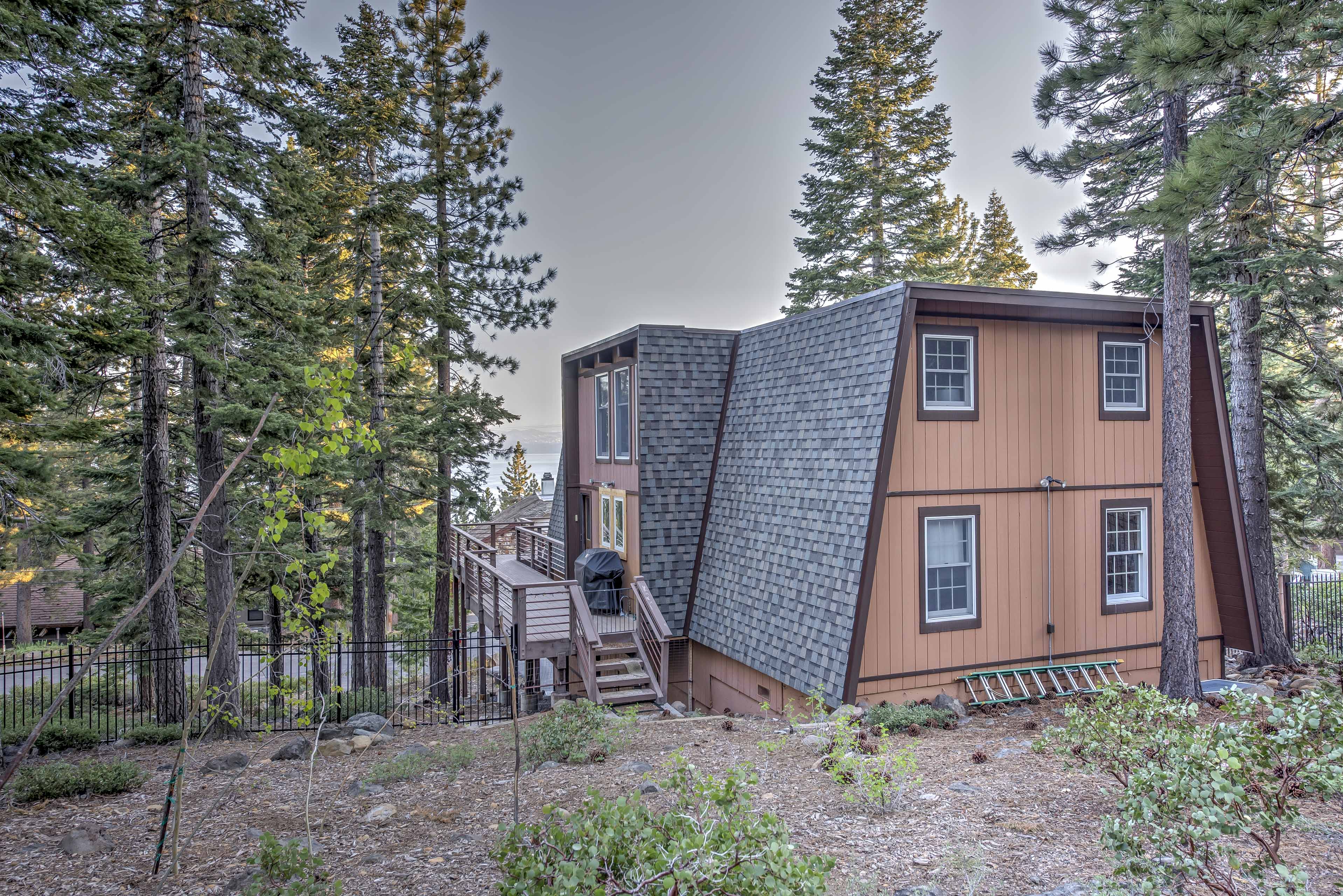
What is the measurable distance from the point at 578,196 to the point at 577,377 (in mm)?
16363

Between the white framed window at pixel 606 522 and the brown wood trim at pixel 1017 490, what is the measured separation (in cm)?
645

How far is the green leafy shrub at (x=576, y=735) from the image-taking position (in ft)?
24.1

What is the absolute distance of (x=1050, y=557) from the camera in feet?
33.3

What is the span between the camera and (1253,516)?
1282cm

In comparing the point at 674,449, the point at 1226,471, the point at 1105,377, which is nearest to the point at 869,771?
the point at 674,449

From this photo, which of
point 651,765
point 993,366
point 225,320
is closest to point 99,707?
point 225,320

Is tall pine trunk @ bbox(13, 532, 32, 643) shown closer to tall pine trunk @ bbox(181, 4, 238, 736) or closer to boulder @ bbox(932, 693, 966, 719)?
tall pine trunk @ bbox(181, 4, 238, 736)

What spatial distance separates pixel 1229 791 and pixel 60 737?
39.0ft

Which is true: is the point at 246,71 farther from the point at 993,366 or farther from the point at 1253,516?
the point at 1253,516

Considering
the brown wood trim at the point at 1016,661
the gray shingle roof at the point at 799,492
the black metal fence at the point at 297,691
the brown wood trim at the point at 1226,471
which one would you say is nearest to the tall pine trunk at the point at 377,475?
the black metal fence at the point at 297,691

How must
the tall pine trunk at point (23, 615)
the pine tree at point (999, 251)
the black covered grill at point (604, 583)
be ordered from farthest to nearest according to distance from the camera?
the pine tree at point (999, 251) → the tall pine trunk at point (23, 615) → the black covered grill at point (604, 583)

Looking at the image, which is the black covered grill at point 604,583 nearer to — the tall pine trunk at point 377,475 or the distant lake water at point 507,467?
the tall pine trunk at point 377,475

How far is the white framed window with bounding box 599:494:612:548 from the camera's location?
1409 centimetres

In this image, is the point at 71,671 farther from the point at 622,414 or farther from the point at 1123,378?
the point at 1123,378
